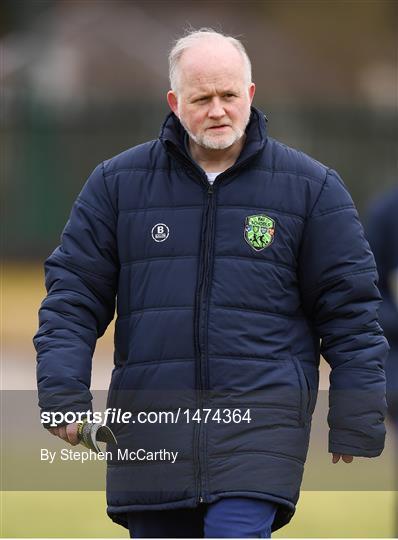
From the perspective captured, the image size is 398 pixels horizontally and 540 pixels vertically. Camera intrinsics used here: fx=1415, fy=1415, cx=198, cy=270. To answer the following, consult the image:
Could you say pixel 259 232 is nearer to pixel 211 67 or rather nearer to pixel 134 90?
pixel 211 67

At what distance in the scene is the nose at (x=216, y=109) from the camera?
437cm

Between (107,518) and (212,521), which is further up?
(212,521)

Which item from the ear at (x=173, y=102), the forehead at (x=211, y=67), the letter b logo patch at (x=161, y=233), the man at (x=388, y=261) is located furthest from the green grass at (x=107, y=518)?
the forehead at (x=211, y=67)

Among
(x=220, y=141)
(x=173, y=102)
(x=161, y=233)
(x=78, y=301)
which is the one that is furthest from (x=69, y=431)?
(x=173, y=102)

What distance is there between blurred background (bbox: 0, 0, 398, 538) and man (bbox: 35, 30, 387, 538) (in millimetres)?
10373

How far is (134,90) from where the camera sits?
1811 centimetres

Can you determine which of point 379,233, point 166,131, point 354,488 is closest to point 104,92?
point 354,488

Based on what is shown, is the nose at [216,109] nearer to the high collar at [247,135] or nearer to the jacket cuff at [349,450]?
the high collar at [247,135]

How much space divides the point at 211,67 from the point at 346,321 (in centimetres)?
90

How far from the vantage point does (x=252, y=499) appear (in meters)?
4.26

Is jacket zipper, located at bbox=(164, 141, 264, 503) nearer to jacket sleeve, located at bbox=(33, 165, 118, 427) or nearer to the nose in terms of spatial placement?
the nose

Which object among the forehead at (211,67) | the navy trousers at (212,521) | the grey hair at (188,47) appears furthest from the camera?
the grey hair at (188,47)

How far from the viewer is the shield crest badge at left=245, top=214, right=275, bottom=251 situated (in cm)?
437

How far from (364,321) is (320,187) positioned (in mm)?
450
